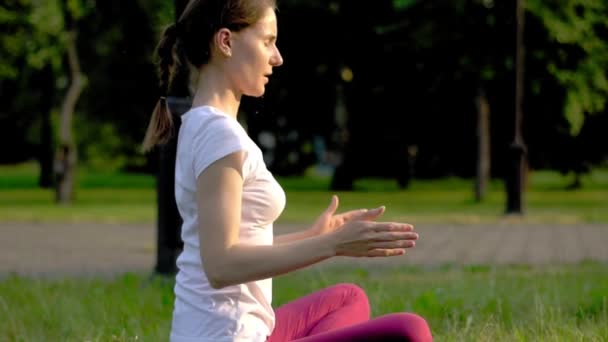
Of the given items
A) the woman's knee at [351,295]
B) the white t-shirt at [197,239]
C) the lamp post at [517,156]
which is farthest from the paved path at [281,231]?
the white t-shirt at [197,239]

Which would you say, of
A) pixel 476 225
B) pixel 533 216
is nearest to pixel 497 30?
pixel 533 216

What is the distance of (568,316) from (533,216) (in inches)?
584

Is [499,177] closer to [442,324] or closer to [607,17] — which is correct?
[607,17]

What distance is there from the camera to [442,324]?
6172mm

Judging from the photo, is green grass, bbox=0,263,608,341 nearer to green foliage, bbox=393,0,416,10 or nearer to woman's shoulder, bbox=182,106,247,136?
woman's shoulder, bbox=182,106,247,136

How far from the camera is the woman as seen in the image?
312 centimetres

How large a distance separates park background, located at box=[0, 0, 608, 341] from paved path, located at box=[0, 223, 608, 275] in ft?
0.22

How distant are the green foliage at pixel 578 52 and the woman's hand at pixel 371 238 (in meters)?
22.6

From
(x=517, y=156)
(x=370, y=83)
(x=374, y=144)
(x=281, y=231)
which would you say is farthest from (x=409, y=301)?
(x=374, y=144)

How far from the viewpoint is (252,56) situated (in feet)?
11.0

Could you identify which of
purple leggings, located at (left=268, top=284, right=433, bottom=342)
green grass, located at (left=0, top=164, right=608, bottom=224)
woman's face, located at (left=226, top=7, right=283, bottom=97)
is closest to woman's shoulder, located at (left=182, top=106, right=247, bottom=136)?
woman's face, located at (left=226, top=7, right=283, bottom=97)

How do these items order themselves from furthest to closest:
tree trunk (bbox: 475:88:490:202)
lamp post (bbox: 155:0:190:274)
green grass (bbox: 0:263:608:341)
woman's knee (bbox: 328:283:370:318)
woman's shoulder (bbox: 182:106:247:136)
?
tree trunk (bbox: 475:88:490:202) → lamp post (bbox: 155:0:190:274) → green grass (bbox: 0:263:608:341) → woman's knee (bbox: 328:283:370:318) → woman's shoulder (bbox: 182:106:247:136)

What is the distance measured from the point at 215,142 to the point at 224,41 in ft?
1.01

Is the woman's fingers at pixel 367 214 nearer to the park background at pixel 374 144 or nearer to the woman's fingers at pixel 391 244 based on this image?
the woman's fingers at pixel 391 244
